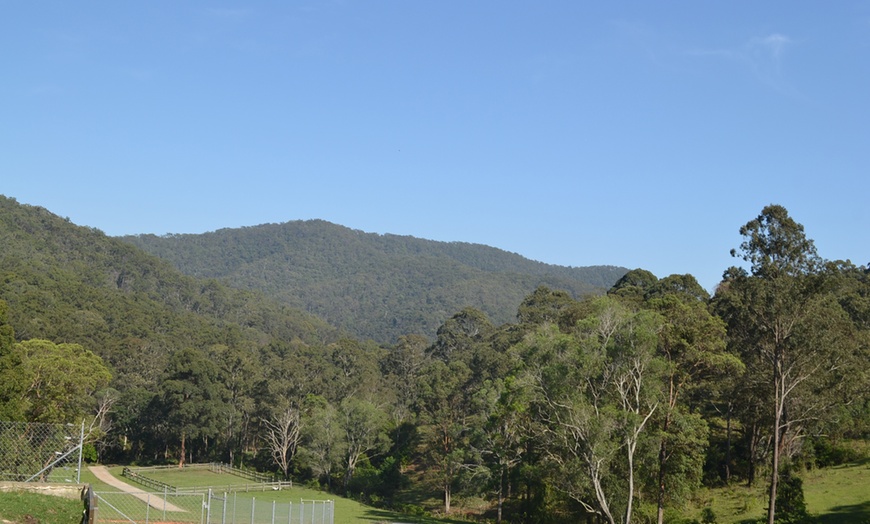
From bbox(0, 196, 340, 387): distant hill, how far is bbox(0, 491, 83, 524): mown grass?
260 ft

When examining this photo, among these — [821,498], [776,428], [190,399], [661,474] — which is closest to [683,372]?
[661,474]

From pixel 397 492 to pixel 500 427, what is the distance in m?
20.6

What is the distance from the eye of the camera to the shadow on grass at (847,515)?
32.9 meters

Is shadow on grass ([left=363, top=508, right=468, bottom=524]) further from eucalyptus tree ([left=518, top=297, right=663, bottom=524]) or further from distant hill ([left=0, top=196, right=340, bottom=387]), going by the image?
distant hill ([left=0, top=196, right=340, bottom=387])

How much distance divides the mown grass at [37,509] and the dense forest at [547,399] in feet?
30.9

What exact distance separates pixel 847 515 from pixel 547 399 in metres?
13.2

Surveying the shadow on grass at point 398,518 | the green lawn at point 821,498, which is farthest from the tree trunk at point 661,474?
the shadow on grass at point 398,518

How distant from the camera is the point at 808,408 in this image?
39.4 meters

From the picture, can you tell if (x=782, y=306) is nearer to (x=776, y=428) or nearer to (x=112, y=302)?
(x=776, y=428)

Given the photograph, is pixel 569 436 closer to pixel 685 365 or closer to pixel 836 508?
pixel 685 365

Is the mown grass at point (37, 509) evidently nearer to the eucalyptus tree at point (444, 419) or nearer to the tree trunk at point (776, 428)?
the tree trunk at point (776, 428)

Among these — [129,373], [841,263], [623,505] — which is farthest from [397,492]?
[841,263]

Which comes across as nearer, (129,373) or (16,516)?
(16,516)

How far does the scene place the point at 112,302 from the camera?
422ft
